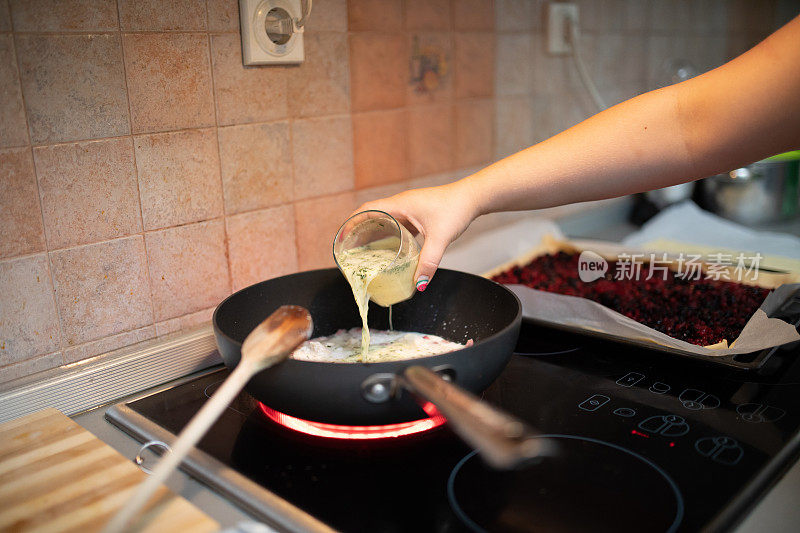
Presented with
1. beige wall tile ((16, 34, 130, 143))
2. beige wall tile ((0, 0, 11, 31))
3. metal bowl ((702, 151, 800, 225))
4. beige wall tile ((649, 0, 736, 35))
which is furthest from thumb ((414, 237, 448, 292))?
beige wall tile ((649, 0, 736, 35))

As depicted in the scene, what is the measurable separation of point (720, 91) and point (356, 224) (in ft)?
1.38

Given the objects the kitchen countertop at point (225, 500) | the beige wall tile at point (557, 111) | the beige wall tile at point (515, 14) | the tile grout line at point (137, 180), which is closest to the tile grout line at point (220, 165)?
the tile grout line at point (137, 180)

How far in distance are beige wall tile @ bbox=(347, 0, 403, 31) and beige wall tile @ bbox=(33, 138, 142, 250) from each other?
16.1 inches

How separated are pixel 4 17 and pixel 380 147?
0.57 metres

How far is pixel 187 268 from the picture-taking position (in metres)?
0.89

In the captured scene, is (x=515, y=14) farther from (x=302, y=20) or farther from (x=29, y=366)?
(x=29, y=366)

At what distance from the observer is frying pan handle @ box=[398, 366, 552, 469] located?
0.44 m

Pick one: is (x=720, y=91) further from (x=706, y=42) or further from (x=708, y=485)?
(x=706, y=42)

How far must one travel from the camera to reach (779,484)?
616 millimetres

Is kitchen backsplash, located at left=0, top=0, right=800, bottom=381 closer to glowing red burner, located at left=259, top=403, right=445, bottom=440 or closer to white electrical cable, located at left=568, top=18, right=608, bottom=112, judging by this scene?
white electrical cable, located at left=568, top=18, right=608, bottom=112

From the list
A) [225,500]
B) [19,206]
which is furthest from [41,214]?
[225,500]

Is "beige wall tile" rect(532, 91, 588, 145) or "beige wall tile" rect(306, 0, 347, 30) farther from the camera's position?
"beige wall tile" rect(532, 91, 588, 145)

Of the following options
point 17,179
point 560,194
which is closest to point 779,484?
point 560,194

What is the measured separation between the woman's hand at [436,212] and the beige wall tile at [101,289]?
0.30 meters
